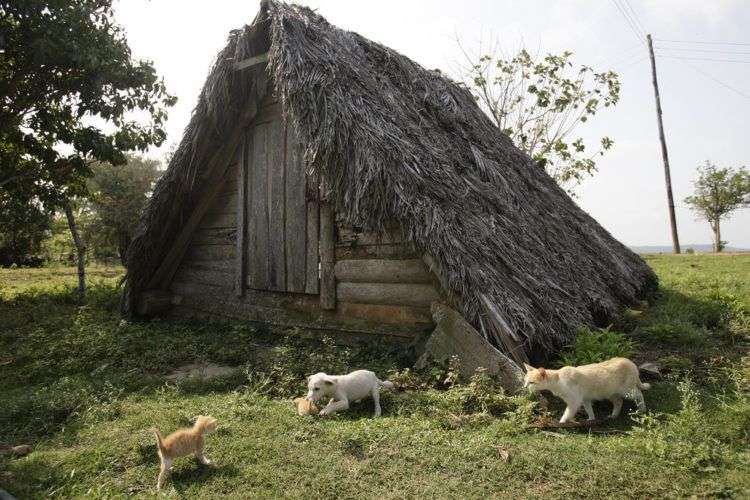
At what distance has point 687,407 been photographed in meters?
3.91

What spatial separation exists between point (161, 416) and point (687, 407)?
14.0ft

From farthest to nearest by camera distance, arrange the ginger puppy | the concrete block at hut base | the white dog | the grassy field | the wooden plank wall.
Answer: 1. the wooden plank wall
2. the concrete block at hut base
3. the white dog
4. the ginger puppy
5. the grassy field

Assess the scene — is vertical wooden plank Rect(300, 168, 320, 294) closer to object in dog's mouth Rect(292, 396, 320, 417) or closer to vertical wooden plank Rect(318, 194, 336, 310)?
vertical wooden plank Rect(318, 194, 336, 310)

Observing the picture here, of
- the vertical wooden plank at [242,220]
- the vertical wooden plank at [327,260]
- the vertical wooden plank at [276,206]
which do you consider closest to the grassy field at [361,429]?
the vertical wooden plank at [327,260]

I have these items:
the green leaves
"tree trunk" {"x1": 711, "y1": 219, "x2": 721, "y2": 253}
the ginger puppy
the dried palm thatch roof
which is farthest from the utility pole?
the ginger puppy

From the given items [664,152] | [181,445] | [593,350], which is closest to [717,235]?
[664,152]

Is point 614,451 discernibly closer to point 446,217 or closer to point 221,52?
point 446,217

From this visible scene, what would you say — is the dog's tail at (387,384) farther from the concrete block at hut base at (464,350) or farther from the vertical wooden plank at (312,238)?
the vertical wooden plank at (312,238)

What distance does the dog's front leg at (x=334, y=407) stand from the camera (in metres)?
4.22

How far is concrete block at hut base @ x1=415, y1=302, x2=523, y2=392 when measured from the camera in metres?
4.46

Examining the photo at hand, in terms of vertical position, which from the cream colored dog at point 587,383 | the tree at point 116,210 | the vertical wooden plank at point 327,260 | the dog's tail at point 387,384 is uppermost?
the tree at point 116,210

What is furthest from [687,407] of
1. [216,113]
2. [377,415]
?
[216,113]

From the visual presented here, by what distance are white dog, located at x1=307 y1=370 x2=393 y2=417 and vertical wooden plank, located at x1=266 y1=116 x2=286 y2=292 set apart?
3.24 meters

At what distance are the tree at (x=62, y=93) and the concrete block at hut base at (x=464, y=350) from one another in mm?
8090
